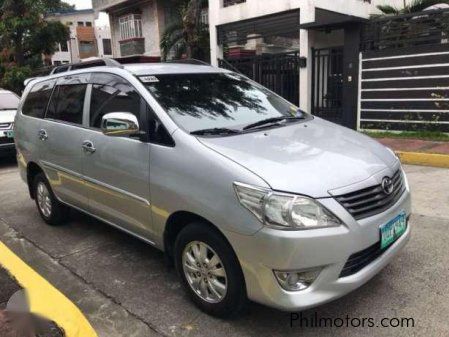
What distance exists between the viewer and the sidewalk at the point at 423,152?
7.51 m

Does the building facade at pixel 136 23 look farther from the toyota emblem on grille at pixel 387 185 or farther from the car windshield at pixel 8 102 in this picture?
the toyota emblem on grille at pixel 387 185

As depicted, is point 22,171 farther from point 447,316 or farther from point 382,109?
point 382,109

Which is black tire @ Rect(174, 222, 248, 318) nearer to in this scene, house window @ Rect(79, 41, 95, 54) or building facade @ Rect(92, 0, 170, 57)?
building facade @ Rect(92, 0, 170, 57)

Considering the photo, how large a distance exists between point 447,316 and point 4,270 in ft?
10.3

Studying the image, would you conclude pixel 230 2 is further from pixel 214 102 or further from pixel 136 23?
pixel 214 102

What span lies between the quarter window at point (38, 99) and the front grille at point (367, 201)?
11.9 ft

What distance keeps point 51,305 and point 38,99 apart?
10.3 ft

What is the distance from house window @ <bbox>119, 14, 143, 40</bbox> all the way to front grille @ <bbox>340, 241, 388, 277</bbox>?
75.2 ft

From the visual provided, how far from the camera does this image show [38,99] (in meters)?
5.27

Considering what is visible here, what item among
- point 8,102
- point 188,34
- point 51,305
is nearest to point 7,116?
point 8,102

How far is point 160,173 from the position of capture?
3227mm

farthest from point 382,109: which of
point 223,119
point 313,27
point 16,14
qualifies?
point 16,14

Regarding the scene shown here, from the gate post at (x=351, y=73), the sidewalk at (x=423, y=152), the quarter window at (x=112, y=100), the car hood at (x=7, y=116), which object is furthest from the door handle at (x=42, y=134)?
the gate post at (x=351, y=73)

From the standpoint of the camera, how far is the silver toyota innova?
8.61 feet
